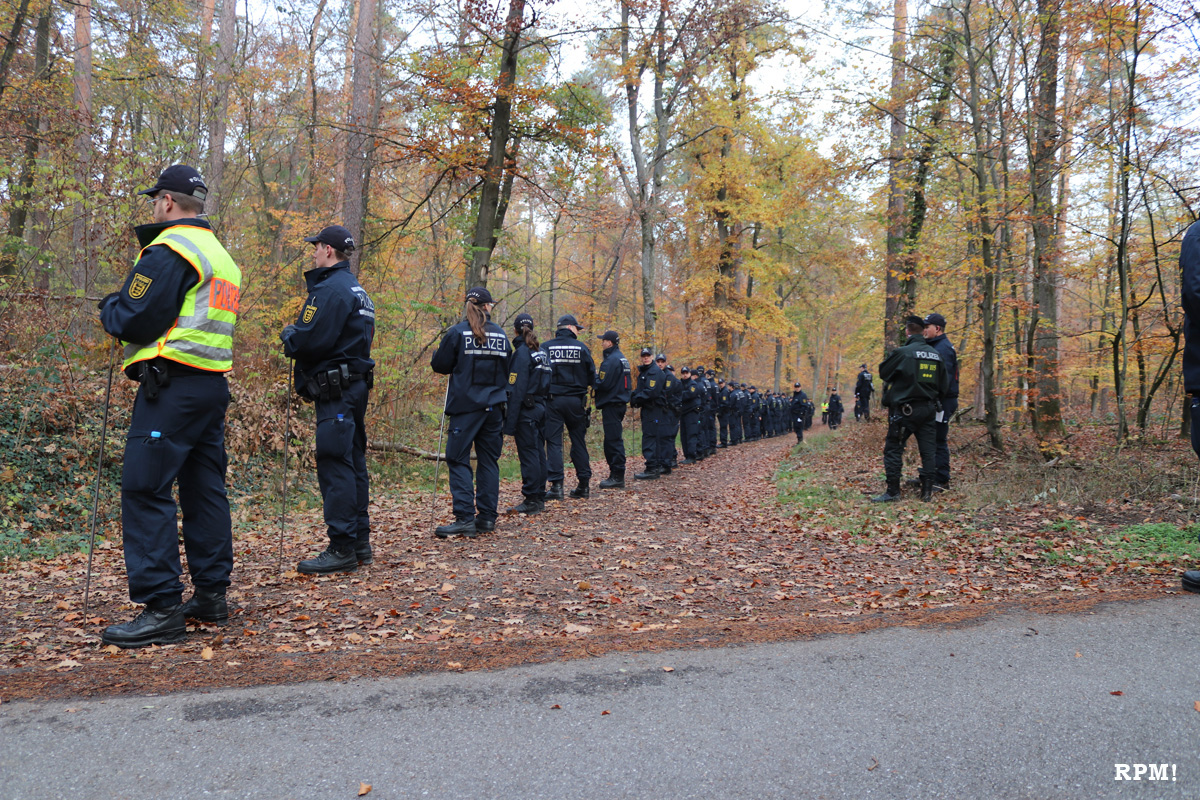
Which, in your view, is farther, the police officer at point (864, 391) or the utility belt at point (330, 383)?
the police officer at point (864, 391)

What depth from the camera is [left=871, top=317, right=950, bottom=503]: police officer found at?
29.5 feet

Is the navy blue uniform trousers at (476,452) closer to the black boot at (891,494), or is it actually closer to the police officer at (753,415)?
the black boot at (891,494)

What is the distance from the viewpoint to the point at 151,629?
363 cm

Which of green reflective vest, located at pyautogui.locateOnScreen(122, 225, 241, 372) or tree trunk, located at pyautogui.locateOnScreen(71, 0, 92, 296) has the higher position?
tree trunk, located at pyautogui.locateOnScreen(71, 0, 92, 296)

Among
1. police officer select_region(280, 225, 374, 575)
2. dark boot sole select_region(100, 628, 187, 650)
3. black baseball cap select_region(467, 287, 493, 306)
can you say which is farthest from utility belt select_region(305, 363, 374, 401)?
black baseball cap select_region(467, 287, 493, 306)

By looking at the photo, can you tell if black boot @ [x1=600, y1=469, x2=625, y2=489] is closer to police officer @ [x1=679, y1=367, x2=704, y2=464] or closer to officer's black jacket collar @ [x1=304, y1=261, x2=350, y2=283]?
police officer @ [x1=679, y1=367, x2=704, y2=464]

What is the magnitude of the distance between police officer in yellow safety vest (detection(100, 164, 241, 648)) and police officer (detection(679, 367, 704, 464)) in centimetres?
1167

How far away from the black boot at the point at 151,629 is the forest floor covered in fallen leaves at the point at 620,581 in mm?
75

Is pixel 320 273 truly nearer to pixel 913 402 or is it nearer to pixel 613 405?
pixel 613 405

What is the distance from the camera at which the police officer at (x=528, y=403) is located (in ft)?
26.9

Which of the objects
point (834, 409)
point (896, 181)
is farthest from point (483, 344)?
point (834, 409)

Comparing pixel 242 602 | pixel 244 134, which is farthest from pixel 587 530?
pixel 244 134

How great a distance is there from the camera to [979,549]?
647 centimetres

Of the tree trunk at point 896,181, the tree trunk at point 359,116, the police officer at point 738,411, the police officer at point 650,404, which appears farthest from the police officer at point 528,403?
the police officer at point 738,411
